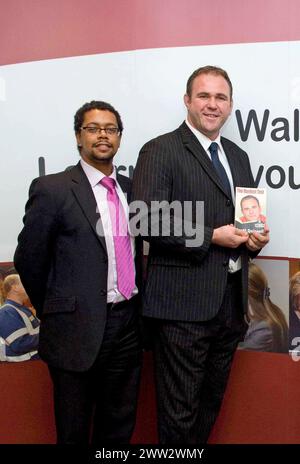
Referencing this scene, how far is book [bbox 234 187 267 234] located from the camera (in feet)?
6.78

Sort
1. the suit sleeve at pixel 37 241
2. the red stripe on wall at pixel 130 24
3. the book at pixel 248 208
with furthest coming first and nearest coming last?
1. the red stripe on wall at pixel 130 24
2. the book at pixel 248 208
3. the suit sleeve at pixel 37 241

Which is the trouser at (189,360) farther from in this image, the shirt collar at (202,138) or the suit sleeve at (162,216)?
the shirt collar at (202,138)

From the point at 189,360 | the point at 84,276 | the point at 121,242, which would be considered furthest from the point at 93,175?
the point at 189,360

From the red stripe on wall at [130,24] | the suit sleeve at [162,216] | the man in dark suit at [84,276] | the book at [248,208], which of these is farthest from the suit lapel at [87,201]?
the red stripe on wall at [130,24]

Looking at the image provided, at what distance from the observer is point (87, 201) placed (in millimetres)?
2000

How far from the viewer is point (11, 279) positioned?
264cm

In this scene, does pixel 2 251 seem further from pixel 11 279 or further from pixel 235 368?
pixel 235 368

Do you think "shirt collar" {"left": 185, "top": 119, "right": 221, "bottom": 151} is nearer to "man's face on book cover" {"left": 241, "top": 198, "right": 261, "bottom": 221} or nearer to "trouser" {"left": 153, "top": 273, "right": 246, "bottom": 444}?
"man's face on book cover" {"left": 241, "top": 198, "right": 261, "bottom": 221}

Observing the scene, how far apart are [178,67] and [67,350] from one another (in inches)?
54.2

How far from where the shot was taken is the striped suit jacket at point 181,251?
2043mm

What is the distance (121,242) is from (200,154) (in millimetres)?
468

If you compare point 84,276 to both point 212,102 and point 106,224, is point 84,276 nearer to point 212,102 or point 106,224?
point 106,224

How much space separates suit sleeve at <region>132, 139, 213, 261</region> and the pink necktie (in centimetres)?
8

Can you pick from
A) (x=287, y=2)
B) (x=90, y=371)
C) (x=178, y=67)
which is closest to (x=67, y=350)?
(x=90, y=371)
